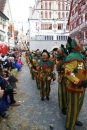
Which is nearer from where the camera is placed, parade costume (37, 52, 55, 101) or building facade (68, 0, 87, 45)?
parade costume (37, 52, 55, 101)

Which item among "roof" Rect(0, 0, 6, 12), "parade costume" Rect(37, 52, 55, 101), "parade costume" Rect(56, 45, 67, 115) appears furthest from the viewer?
"roof" Rect(0, 0, 6, 12)

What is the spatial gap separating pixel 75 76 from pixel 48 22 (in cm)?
3948

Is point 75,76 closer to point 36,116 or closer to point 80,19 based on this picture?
point 36,116

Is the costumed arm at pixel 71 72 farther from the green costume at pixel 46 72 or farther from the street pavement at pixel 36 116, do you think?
the green costume at pixel 46 72

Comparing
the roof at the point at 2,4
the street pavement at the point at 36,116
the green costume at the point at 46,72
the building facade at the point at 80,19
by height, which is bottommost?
the street pavement at the point at 36,116

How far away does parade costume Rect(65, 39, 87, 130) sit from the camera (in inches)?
135

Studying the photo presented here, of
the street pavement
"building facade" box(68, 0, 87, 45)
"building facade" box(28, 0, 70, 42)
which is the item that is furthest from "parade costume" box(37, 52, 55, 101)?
"building facade" box(28, 0, 70, 42)

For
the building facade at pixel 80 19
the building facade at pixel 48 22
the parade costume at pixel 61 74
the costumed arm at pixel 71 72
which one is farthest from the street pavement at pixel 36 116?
the building facade at pixel 48 22

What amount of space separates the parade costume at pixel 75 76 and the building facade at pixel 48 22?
37388 mm

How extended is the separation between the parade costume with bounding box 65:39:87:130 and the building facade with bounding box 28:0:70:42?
37388mm

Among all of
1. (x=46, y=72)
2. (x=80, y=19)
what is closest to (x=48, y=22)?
(x=80, y=19)

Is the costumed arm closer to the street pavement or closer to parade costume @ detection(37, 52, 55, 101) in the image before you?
the street pavement

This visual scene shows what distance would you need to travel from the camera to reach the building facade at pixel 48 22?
40.8 metres

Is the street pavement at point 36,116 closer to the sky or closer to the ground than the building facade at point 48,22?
closer to the ground
